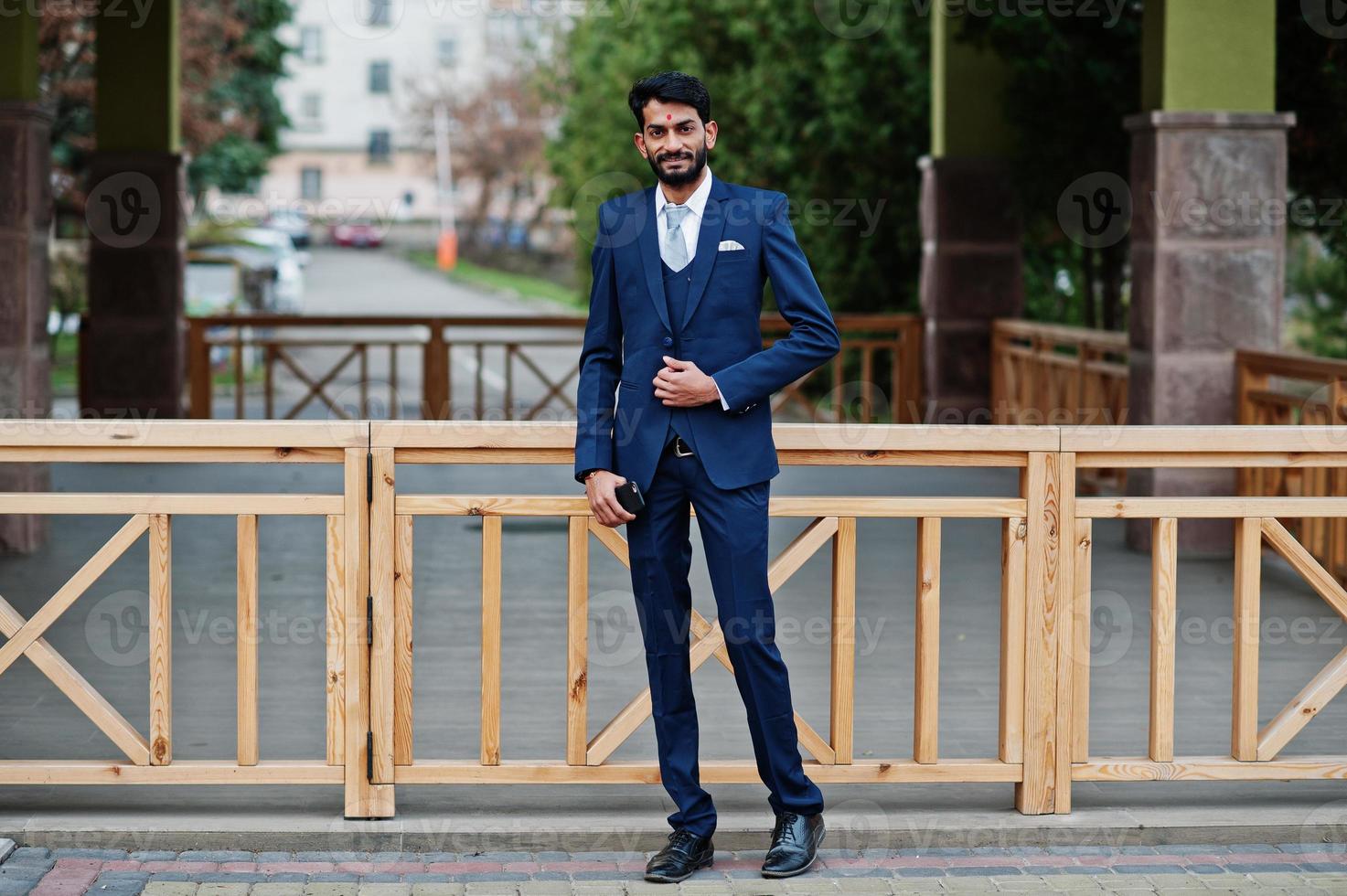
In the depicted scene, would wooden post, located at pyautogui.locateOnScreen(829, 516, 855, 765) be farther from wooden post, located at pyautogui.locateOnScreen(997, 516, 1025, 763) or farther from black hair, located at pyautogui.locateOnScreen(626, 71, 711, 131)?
black hair, located at pyautogui.locateOnScreen(626, 71, 711, 131)

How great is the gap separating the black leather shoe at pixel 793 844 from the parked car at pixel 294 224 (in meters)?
55.3

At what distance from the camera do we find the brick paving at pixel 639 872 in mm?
4801

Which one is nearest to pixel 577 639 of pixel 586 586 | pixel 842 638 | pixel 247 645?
pixel 586 586

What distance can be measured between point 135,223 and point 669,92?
10241mm

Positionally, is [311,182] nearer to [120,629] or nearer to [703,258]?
[120,629]

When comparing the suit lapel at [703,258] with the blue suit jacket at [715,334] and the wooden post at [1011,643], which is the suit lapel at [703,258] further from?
the wooden post at [1011,643]

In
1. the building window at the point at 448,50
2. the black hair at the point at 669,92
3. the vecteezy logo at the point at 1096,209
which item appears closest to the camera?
the black hair at the point at 669,92

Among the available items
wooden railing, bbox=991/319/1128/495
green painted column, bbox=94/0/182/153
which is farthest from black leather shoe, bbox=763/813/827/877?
green painted column, bbox=94/0/182/153

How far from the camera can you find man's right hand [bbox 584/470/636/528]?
186 inches

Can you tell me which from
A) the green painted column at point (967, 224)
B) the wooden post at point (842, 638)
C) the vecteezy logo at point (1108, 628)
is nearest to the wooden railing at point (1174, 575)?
the wooden post at point (842, 638)

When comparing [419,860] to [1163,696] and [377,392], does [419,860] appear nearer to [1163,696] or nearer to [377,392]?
[1163,696]

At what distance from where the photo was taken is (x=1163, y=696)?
17.4 ft

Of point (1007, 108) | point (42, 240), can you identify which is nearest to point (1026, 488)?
point (42, 240)

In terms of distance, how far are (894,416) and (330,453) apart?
424 inches
